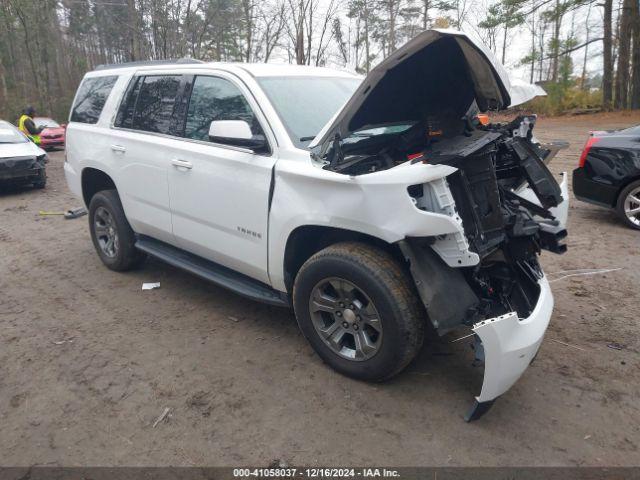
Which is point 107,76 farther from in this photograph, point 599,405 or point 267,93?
point 599,405

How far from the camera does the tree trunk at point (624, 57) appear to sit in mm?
22922

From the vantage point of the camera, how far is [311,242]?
11.4 feet

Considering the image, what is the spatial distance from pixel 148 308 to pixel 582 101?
95.4ft

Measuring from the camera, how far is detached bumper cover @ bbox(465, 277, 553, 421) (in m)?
2.56

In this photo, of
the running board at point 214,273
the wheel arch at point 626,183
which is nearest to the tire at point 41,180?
the running board at point 214,273

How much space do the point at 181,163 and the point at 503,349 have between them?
2757 mm

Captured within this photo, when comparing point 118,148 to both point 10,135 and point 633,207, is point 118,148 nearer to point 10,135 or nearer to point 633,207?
point 633,207

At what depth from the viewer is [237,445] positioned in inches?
106

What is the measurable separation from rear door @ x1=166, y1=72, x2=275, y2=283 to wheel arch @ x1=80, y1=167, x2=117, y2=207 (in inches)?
59.3

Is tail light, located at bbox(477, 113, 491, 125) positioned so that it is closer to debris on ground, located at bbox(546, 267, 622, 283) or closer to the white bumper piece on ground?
the white bumper piece on ground

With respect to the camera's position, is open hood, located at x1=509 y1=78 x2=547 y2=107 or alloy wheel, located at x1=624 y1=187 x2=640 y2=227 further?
alloy wheel, located at x1=624 y1=187 x2=640 y2=227

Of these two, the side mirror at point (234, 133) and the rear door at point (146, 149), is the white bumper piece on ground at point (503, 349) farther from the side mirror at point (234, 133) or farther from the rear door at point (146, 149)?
the rear door at point (146, 149)

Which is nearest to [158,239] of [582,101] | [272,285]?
[272,285]

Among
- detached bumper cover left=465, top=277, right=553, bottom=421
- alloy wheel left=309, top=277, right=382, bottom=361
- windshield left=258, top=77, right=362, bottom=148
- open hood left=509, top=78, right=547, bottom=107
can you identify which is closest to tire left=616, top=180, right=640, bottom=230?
open hood left=509, top=78, right=547, bottom=107
